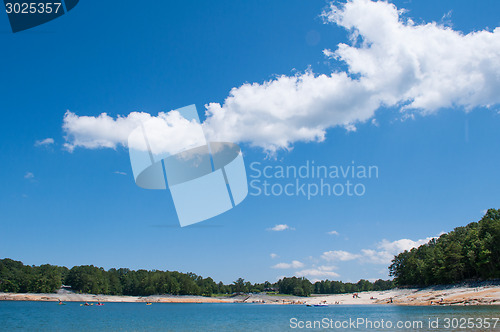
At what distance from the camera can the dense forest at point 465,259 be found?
231 feet

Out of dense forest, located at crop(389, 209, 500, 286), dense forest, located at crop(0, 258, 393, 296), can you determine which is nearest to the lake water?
dense forest, located at crop(389, 209, 500, 286)

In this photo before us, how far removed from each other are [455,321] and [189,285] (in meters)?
155

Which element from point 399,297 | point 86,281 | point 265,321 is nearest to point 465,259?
point 399,297

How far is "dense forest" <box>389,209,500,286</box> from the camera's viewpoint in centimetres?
7031

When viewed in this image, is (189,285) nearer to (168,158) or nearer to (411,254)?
(411,254)

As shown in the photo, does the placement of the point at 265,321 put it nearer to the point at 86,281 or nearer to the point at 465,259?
the point at 465,259

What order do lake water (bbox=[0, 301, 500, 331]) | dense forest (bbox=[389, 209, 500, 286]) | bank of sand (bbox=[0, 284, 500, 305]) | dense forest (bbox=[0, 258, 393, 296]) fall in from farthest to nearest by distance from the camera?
dense forest (bbox=[0, 258, 393, 296]), dense forest (bbox=[389, 209, 500, 286]), bank of sand (bbox=[0, 284, 500, 305]), lake water (bbox=[0, 301, 500, 331])

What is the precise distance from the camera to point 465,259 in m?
78.1

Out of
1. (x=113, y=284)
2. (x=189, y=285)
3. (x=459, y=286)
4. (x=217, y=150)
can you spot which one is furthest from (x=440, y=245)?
(x=113, y=284)

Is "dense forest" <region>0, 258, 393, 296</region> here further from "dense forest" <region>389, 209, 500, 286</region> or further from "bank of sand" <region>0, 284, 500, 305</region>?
"dense forest" <region>389, 209, 500, 286</region>

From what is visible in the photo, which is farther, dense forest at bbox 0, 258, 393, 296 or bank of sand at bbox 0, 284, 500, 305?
dense forest at bbox 0, 258, 393, 296

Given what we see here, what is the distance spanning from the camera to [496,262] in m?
70.6

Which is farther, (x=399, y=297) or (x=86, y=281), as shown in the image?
(x=86, y=281)

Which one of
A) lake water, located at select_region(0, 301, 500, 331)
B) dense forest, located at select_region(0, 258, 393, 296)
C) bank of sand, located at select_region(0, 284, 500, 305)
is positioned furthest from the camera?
dense forest, located at select_region(0, 258, 393, 296)
